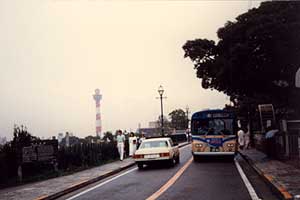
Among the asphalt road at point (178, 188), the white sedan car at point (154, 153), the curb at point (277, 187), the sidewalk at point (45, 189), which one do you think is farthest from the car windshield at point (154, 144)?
the curb at point (277, 187)

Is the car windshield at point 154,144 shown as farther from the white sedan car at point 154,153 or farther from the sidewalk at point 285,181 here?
the sidewalk at point 285,181

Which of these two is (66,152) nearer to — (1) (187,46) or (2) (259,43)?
(1) (187,46)

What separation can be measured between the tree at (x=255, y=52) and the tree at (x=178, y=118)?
71.7 m

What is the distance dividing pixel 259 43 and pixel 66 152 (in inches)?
445

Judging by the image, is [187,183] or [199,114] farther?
[199,114]

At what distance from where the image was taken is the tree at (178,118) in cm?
9706

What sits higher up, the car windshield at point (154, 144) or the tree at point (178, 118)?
the tree at point (178, 118)

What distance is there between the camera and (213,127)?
23828 mm

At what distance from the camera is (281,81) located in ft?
83.3

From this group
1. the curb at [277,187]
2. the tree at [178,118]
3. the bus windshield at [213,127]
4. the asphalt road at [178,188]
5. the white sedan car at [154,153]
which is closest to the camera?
the curb at [277,187]

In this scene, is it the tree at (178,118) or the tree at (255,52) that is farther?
the tree at (178,118)

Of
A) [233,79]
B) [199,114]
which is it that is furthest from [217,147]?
[233,79]

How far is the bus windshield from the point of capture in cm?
2355

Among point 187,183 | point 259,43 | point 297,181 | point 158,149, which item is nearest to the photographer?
point 297,181
